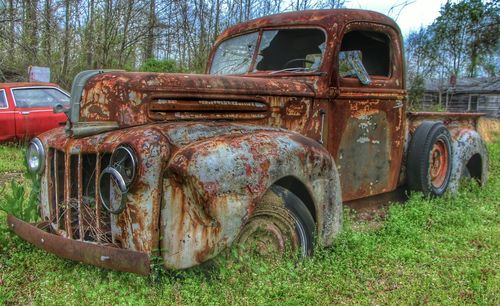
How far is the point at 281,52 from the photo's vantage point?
14.0 feet

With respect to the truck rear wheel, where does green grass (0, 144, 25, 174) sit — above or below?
below

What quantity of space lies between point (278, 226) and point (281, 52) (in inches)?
70.2

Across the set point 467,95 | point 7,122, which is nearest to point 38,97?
point 7,122

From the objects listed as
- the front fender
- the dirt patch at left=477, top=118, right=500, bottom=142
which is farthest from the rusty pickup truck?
the dirt patch at left=477, top=118, right=500, bottom=142

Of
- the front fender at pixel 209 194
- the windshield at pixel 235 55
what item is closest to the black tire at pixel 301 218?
the front fender at pixel 209 194

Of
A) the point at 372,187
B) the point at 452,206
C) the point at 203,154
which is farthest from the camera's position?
the point at 452,206

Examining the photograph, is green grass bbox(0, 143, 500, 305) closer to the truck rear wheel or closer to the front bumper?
the truck rear wheel

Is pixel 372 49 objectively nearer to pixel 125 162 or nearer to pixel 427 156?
pixel 427 156

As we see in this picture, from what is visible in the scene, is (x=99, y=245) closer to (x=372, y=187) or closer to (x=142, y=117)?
(x=142, y=117)

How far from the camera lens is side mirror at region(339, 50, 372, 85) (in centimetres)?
401

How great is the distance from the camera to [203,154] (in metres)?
2.66

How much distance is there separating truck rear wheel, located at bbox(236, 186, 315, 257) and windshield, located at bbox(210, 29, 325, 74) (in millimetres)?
1318

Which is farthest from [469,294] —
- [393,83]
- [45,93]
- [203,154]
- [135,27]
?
[135,27]

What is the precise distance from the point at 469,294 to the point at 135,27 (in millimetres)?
13280
